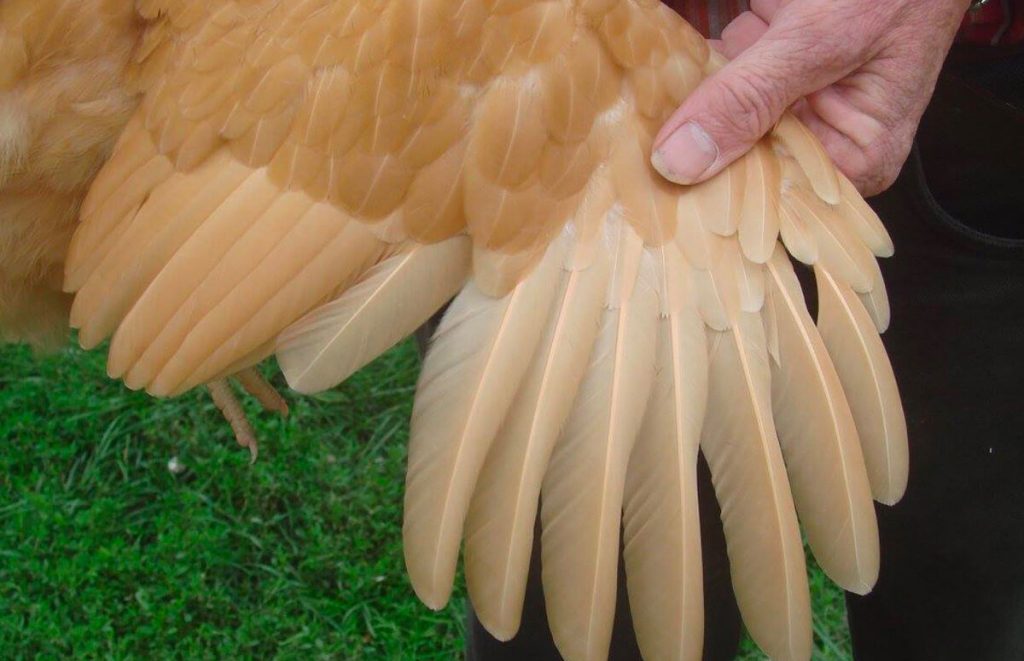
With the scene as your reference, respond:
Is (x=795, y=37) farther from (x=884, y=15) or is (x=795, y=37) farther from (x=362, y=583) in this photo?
Answer: (x=362, y=583)

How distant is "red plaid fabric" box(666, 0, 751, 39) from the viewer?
1341mm

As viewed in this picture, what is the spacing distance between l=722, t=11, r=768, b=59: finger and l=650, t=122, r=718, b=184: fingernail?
0.25 meters

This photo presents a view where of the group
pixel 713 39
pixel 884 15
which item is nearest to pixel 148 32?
pixel 713 39

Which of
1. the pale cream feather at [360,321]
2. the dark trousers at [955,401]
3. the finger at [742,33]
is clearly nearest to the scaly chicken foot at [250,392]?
the dark trousers at [955,401]

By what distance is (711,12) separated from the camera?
1.36 meters

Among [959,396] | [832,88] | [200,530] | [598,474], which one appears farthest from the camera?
[200,530]

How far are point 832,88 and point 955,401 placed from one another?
22.0 inches

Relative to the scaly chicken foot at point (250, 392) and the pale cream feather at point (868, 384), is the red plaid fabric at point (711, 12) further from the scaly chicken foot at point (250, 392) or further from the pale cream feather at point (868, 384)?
the scaly chicken foot at point (250, 392)

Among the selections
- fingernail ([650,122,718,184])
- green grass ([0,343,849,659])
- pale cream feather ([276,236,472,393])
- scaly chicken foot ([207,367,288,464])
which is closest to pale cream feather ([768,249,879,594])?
fingernail ([650,122,718,184])

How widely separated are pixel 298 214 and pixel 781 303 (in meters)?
0.51

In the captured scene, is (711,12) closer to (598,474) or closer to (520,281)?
(520,281)

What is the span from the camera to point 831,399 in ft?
3.56

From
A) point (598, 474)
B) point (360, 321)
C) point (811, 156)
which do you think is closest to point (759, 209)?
point (811, 156)

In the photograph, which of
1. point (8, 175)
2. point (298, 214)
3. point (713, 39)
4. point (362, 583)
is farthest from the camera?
point (362, 583)
